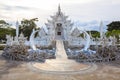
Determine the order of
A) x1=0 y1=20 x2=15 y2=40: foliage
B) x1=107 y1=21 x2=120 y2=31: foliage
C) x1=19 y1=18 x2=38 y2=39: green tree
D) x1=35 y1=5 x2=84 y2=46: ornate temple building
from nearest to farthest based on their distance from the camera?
x1=35 y1=5 x2=84 y2=46: ornate temple building → x1=0 y1=20 x2=15 y2=40: foliage → x1=19 y1=18 x2=38 y2=39: green tree → x1=107 y1=21 x2=120 y2=31: foliage

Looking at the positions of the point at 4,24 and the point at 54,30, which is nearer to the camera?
the point at 54,30

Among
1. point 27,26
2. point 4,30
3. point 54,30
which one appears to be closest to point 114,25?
point 27,26

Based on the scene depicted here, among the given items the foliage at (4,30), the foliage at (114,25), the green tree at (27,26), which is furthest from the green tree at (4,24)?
the foliage at (114,25)

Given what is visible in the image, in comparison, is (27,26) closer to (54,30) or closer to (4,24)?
(4,24)

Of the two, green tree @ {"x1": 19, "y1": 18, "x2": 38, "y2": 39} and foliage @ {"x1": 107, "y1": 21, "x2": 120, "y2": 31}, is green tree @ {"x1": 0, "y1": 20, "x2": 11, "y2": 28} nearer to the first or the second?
green tree @ {"x1": 19, "y1": 18, "x2": 38, "y2": 39}

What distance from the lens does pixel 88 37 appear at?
18984mm

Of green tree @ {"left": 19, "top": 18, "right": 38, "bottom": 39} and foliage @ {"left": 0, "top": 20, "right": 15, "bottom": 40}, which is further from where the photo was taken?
green tree @ {"left": 19, "top": 18, "right": 38, "bottom": 39}

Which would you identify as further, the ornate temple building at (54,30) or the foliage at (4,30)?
the foliage at (4,30)

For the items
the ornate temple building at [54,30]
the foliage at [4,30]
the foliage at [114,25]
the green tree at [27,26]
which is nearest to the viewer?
the ornate temple building at [54,30]

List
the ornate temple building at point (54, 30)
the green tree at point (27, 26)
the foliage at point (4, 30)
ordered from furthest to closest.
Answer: the green tree at point (27, 26) → the foliage at point (4, 30) → the ornate temple building at point (54, 30)

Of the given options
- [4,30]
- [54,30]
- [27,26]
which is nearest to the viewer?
[54,30]

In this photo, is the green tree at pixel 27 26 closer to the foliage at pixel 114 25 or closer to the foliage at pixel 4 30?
the foliage at pixel 4 30

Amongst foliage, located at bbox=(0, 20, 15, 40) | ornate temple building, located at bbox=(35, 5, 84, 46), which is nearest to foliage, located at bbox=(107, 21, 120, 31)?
ornate temple building, located at bbox=(35, 5, 84, 46)

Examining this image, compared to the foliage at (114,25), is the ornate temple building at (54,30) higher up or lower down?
lower down
